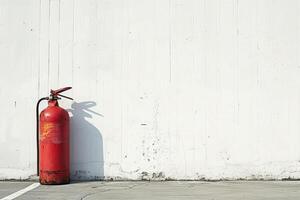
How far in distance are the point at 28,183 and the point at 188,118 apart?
9.30 ft

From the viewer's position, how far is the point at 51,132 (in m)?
7.41

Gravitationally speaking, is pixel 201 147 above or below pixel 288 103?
below

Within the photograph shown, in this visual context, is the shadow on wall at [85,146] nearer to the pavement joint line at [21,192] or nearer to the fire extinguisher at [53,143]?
the fire extinguisher at [53,143]

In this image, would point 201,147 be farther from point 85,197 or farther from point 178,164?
point 85,197

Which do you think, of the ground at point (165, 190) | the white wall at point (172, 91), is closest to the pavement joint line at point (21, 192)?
the ground at point (165, 190)

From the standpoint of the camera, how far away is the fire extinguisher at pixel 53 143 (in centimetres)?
742

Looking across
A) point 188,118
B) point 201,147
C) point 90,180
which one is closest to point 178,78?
point 188,118

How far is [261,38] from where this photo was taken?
26.6 feet

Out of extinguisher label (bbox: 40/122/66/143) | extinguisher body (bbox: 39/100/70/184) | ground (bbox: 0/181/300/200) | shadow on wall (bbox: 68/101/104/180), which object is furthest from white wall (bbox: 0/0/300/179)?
extinguisher label (bbox: 40/122/66/143)

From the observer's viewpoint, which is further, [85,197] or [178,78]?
[178,78]

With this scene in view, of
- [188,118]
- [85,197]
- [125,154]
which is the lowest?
[85,197]

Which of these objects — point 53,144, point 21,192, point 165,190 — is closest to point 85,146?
point 53,144

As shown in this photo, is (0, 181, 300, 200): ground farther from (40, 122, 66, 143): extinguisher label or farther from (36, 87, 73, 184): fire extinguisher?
(40, 122, 66, 143): extinguisher label

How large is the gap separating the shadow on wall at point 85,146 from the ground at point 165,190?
28cm
